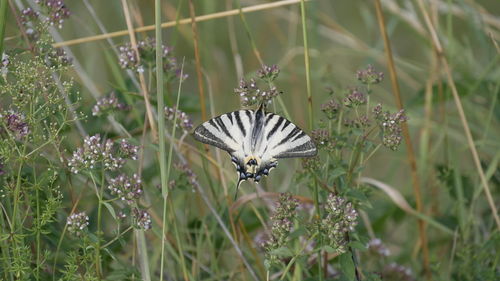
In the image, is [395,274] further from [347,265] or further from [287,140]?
[287,140]

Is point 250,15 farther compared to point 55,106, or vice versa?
point 250,15

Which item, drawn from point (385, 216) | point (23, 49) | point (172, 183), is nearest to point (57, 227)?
point (172, 183)

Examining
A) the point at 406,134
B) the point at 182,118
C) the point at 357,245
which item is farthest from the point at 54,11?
the point at 406,134

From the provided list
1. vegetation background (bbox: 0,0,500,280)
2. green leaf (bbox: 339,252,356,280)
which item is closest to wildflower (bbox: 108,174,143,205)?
vegetation background (bbox: 0,0,500,280)

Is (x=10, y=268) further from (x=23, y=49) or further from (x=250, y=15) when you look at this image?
(x=250, y=15)

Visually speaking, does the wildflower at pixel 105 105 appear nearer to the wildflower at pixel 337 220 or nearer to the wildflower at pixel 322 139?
the wildflower at pixel 322 139

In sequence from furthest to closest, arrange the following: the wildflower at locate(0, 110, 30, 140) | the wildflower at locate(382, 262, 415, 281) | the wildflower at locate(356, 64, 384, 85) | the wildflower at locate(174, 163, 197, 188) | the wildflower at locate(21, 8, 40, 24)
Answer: the wildflower at locate(382, 262, 415, 281)
the wildflower at locate(174, 163, 197, 188)
the wildflower at locate(21, 8, 40, 24)
the wildflower at locate(356, 64, 384, 85)
the wildflower at locate(0, 110, 30, 140)

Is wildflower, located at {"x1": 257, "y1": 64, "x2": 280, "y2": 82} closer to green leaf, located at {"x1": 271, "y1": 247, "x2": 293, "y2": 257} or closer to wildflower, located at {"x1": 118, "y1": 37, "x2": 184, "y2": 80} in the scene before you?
wildflower, located at {"x1": 118, "y1": 37, "x2": 184, "y2": 80}
